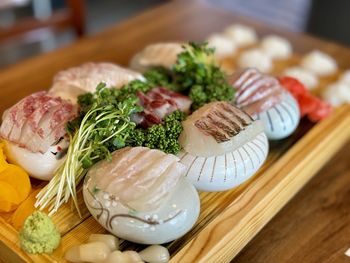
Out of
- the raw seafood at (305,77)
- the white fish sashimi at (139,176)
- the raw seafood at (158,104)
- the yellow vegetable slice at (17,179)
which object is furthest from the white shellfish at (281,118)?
the yellow vegetable slice at (17,179)

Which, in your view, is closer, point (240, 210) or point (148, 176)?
point (148, 176)

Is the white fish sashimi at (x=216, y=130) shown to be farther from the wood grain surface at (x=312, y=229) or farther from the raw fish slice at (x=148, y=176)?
the wood grain surface at (x=312, y=229)

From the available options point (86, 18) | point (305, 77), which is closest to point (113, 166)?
point (305, 77)

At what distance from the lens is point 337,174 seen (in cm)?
165

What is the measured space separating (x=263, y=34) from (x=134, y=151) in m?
1.44

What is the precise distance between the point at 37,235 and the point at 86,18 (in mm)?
2712

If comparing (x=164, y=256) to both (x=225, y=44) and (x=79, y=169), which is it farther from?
(x=225, y=44)

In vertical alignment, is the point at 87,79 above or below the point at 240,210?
above

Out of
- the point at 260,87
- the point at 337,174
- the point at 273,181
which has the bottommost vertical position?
the point at 337,174

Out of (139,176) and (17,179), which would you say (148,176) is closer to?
(139,176)

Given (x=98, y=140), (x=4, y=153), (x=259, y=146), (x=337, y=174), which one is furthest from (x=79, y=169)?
(x=337, y=174)

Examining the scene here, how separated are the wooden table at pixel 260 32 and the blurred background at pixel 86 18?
0.98ft

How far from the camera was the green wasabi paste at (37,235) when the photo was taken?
112 cm

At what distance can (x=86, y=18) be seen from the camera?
360 centimetres
